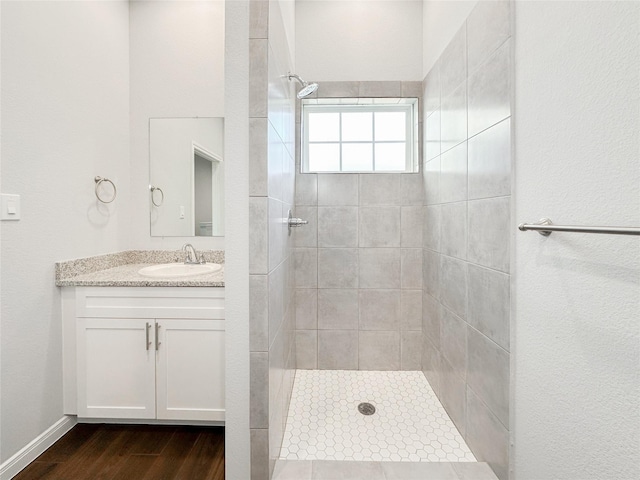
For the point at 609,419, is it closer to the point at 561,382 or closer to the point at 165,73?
the point at 561,382

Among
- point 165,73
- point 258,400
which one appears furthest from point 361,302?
point 165,73

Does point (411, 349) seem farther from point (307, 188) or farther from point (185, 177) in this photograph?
point (185, 177)

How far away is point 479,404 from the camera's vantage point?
1469 millimetres

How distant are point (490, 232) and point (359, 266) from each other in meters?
1.15

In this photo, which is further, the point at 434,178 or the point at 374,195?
the point at 374,195

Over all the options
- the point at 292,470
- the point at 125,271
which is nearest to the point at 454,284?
the point at 292,470

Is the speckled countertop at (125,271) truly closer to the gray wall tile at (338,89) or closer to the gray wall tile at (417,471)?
the gray wall tile at (417,471)

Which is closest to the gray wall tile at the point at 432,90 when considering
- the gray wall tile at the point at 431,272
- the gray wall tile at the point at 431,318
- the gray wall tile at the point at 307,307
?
the gray wall tile at the point at 431,272

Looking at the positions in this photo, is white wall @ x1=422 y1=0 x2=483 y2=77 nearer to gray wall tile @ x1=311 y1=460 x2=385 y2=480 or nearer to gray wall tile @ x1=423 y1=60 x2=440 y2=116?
gray wall tile @ x1=423 y1=60 x2=440 y2=116

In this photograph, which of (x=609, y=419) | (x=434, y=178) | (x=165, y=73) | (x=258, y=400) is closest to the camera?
(x=609, y=419)

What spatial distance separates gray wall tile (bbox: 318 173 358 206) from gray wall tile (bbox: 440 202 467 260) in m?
0.67

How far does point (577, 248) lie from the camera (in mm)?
933

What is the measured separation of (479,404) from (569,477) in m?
0.51

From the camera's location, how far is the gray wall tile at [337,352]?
2.43m
